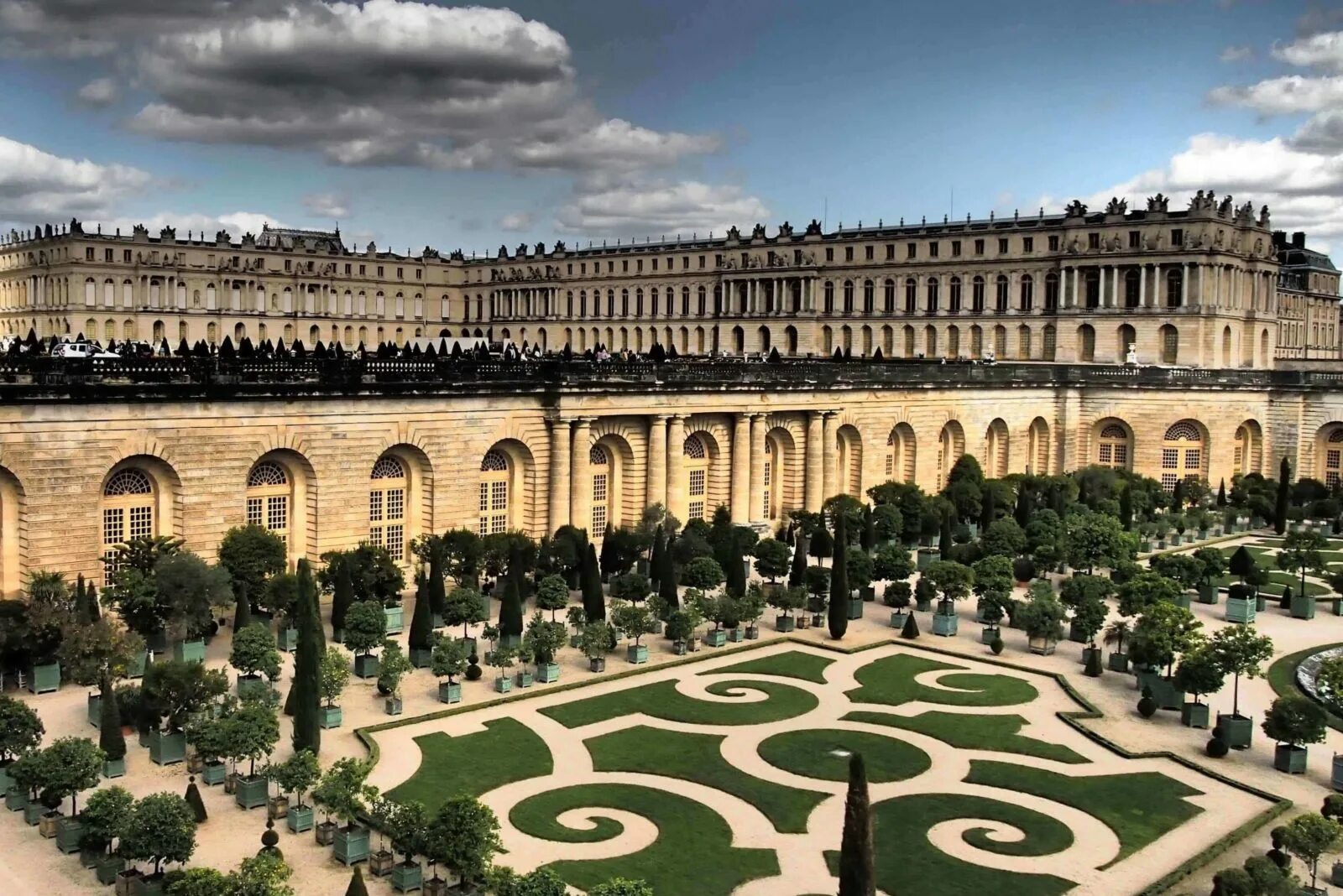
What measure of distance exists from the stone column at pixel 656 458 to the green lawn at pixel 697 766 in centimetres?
2169

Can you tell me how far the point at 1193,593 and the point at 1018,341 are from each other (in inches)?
2363

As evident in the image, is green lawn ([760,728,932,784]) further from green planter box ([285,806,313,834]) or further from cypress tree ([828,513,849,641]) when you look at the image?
green planter box ([285,806,313,834])

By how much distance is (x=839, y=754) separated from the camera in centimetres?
2789

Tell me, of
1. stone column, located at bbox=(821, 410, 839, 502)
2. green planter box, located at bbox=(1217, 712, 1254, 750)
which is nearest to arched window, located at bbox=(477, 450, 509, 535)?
stone column, located at bbox=(821, 410, 839, 502)

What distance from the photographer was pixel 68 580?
35750 mm

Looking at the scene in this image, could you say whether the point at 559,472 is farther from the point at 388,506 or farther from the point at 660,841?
the point at 660,841

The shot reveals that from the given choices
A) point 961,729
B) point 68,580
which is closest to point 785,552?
point 961,729

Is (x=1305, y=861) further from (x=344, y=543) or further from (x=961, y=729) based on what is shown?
(x=344, y=543)

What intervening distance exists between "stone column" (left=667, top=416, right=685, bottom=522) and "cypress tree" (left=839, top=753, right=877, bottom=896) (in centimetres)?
3365

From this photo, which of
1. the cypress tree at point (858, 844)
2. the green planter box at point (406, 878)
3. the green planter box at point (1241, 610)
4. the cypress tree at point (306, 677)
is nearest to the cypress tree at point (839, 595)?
the green planter box at point (1241, 610)

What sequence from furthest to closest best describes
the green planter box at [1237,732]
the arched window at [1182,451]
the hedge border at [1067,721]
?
the arched window at [1182,451] → the green planter box at [1237,732] → the hedge border at [1067,721]

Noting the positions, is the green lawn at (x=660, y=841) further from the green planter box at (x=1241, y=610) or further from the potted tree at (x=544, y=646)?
the green planter box at (x=1241, y=610)

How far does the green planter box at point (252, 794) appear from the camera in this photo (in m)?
24.0

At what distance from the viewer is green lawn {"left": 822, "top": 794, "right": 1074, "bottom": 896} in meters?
21.4
